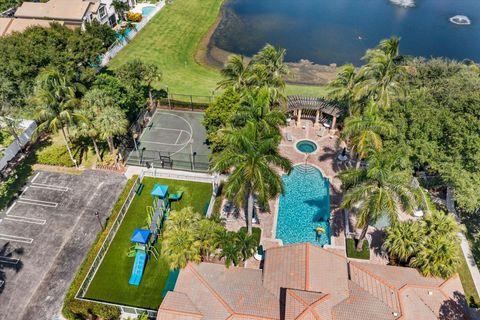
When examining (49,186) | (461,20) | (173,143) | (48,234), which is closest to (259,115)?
(173,143)

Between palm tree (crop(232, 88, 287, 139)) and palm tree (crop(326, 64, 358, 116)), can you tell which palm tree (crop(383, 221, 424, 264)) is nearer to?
palm tree (crop(232, 88, 287, 139))

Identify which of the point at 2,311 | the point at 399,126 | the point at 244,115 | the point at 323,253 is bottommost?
the point at 2,311

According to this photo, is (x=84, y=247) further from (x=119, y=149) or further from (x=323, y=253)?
(x=323, y=253)

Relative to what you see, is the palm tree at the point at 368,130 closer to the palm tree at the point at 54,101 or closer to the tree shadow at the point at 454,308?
the tree shadow at the point at 454,308

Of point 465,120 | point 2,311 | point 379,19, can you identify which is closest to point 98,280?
point 2,311

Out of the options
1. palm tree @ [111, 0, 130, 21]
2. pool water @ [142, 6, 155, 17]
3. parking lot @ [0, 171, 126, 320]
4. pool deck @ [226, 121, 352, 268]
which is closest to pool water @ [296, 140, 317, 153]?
pool deck @ [226, 121, 352, 268]

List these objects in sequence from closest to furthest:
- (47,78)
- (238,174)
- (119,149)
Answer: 1. (238,174)
2. (47,78)
3. (119,149)
